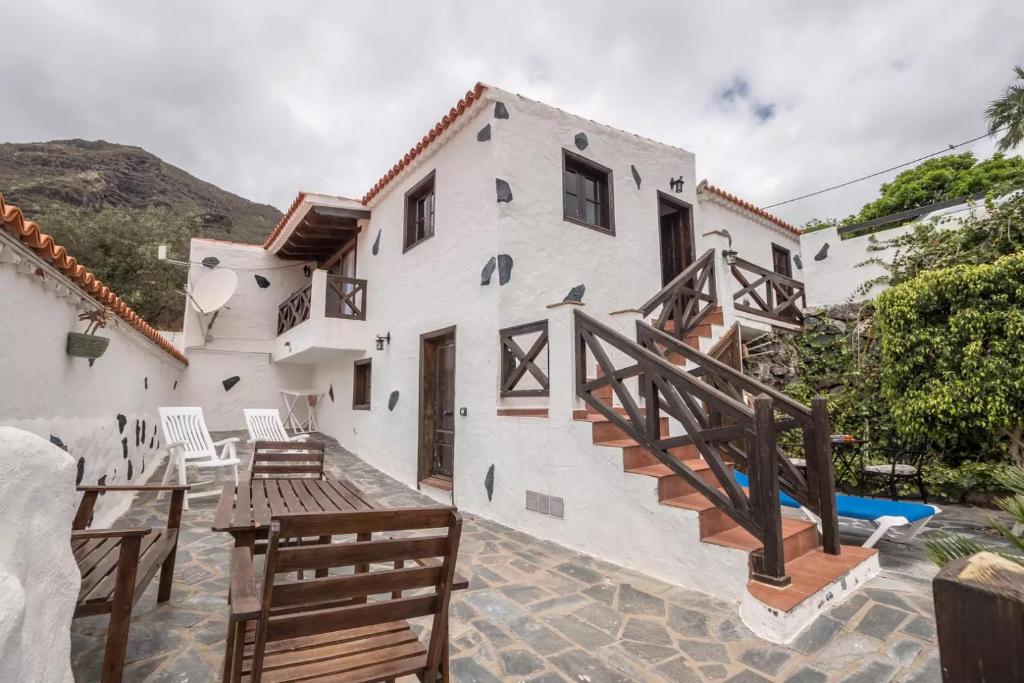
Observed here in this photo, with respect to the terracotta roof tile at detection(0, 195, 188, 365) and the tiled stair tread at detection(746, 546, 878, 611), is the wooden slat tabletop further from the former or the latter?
the tiled stair tread at detection(746, 546, 878, 611)

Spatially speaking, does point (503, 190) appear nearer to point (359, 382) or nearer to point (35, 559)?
point (35, 559)

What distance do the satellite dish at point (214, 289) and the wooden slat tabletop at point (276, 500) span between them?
8030 mm

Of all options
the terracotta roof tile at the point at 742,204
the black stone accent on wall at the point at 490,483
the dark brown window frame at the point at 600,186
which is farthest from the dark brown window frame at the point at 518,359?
the terracotta roof tile at the point at 742,204

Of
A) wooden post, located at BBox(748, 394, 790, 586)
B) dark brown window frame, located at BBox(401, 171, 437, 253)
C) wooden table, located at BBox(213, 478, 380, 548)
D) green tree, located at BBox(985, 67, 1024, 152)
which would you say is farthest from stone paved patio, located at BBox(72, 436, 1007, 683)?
green tree, located at BBox(985, 67, 1024, 152)

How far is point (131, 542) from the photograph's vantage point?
208 cm

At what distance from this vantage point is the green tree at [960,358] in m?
5.28

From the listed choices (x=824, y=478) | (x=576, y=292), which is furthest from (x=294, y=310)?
(x=824, y=478)

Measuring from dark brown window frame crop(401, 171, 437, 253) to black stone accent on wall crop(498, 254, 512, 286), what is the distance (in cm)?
180

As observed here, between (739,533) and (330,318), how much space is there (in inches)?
299

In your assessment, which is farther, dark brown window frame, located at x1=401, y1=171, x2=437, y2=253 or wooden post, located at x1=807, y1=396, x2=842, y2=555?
dark brown window frame, located at x1=401, y1=171, x2=437, y2=253

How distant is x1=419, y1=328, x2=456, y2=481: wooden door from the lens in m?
6.47

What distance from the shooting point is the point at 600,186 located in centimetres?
721

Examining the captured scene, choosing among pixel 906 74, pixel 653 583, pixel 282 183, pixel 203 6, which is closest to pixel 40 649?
pixel 653 583

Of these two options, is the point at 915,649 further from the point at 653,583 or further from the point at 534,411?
the point at 534,411
